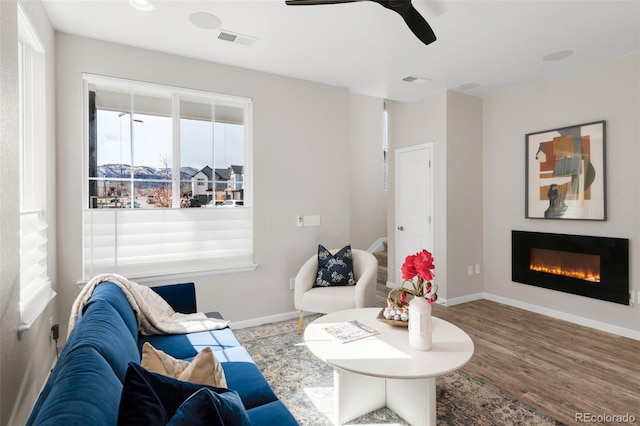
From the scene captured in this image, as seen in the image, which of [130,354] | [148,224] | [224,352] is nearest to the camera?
[130,354]

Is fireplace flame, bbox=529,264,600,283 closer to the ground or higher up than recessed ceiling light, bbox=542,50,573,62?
closer to the ground

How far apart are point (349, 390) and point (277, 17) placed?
8.81 ft

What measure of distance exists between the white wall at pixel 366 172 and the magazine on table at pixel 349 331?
13.5 feet

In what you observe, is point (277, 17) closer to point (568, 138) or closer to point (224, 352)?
point (224, 352)

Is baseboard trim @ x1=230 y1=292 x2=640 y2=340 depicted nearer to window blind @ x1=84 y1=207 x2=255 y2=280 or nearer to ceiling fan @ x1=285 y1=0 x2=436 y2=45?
window blind @ x1=84 y1=207 x2=255 y2=280

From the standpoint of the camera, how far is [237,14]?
260 cm

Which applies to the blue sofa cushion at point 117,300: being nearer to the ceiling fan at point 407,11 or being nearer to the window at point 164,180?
the window at point 164,180

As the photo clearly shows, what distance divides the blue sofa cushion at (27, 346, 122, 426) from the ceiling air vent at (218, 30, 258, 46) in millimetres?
2631

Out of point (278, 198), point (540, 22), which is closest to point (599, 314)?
point (540, 22)

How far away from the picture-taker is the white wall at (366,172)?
6484 mm

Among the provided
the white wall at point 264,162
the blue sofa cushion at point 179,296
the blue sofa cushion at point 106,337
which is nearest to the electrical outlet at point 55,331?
the white wall at point 264,162

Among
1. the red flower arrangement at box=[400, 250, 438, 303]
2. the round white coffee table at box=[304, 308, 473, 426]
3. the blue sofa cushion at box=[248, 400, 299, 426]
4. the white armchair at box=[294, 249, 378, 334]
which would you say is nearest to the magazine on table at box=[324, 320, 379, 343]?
the round white coffee table at box=[304, 308, 473, 426]

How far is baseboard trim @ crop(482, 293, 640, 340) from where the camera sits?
334 centimetres

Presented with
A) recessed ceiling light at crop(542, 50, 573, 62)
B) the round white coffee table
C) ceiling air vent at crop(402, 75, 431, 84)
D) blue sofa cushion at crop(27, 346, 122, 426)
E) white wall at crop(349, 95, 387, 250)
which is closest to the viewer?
blue sofa cushion at crop(27, 346, 122, 426)
